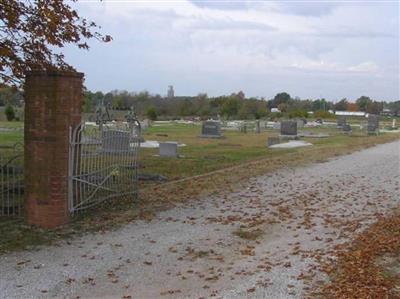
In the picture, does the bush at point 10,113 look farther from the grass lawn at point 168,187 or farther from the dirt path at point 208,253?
the dirt path at point 208,253

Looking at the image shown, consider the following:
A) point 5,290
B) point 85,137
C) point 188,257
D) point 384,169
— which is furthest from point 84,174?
point 384,169

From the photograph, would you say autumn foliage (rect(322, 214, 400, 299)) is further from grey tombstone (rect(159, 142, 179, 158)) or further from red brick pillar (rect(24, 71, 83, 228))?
grey tombstone (rect(159, 142, 179, 158))

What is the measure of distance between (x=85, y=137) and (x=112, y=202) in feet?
4.76

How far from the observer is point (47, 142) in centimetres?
859

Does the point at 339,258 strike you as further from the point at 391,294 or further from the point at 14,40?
the point at 14,40

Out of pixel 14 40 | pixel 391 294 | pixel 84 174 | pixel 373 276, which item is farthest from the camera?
pixel 14 40

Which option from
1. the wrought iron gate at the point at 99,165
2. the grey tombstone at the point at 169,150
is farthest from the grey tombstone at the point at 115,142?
the grey tombstone at the point at 169,150

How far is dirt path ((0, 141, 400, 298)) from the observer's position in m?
5.96

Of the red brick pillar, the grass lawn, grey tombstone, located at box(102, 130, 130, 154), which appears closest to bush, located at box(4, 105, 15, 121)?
Result: the grass lawn

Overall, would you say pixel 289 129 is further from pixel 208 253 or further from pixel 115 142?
pixel 208 253

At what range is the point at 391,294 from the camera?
559cm

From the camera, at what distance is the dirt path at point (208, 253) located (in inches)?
235

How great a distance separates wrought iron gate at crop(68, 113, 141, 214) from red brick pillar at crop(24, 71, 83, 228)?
25cm

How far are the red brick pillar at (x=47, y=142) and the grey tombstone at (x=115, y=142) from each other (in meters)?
1.65
